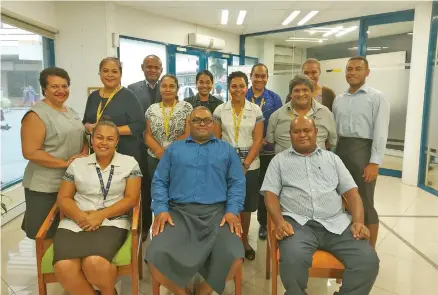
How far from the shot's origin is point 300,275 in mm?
2057

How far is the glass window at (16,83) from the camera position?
182 inches

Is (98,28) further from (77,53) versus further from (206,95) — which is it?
(206,95)

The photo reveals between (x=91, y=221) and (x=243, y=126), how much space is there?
1370 millimetres

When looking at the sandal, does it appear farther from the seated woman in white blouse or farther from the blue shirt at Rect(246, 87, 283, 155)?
the seated woman in white blouse

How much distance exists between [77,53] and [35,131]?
3.57m

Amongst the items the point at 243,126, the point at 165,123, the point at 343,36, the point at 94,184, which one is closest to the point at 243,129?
the point at 243,126

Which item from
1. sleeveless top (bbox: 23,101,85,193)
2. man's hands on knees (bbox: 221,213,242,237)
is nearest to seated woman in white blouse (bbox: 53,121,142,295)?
sleeveless top (bbox: 23,101,85,193)

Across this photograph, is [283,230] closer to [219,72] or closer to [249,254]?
[249,254]

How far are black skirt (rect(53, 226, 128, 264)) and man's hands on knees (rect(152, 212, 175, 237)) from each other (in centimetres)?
21

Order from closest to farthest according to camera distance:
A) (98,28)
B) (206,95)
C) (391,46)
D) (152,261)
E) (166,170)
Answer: (152,261) → (166,170) → (206,95) → (98,28) → (391,46)

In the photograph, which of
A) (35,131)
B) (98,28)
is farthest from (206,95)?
(98,28)

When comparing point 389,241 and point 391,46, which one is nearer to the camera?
point 389,241

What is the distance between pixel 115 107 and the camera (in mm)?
2686

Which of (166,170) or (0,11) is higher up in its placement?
(0,11)
